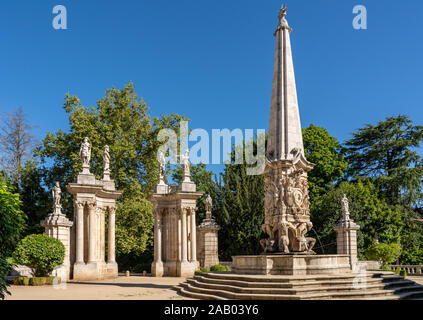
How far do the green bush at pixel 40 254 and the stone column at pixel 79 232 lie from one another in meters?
1.91

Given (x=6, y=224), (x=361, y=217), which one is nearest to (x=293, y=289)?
(x=6, y=224)

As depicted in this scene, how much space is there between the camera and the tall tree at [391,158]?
36.6 metres

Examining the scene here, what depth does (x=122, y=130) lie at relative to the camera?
36031mm

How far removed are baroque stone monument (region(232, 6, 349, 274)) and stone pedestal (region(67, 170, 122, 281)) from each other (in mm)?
10639

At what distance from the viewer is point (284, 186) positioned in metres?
16.4

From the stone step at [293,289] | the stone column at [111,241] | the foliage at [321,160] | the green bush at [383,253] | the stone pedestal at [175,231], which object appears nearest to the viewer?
the stone step at [293,289]

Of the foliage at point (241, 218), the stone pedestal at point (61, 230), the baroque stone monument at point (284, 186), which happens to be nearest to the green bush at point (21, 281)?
the stone pedestal at point (61, 230)

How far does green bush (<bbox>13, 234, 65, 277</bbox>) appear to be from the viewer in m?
20.4

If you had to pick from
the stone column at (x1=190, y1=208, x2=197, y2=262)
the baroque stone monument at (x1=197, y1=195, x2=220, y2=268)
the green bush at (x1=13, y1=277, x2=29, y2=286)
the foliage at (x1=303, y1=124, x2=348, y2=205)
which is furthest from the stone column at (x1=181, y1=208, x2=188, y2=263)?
the foliage at (x1=303, y1=124, x2=348, y2=205)

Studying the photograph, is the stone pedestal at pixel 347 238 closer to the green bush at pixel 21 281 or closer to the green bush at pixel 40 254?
the green bush at pixel 40 254

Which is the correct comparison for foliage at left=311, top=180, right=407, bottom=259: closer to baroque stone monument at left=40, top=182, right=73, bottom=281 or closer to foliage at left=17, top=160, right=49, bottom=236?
baroque stone monument at left=40, top=182, right=73, bottom=281

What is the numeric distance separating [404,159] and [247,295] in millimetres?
29782

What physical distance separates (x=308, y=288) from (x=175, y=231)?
1599 cm
